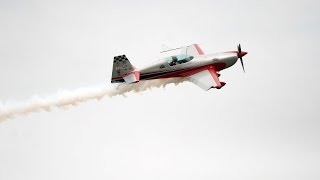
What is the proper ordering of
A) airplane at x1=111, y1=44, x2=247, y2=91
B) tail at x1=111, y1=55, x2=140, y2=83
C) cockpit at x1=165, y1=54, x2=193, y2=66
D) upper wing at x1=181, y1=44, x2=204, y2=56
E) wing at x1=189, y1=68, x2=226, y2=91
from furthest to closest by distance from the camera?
upper wing at x1=181, y1=44, x2=204, y2=56
cockpit at x1=165, y1=54, x2=193, y2=66
wing at x1=189, y1=68, x2=226, y2=91
airplane at x1=111, y1=44, x2=247, y2=91
tail at x1=111, y1=55, x2=140, y2=83

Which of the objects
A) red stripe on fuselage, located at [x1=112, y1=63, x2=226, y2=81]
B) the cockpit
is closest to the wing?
red stripe on fuselage, located at [x1=112, y1=63, x2=226, y2=81]

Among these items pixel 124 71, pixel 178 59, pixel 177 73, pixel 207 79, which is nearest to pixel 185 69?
pixel 177 73

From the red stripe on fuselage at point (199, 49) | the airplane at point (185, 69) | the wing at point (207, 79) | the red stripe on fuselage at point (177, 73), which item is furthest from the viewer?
the red stripe on fuselage at point (199, 49)

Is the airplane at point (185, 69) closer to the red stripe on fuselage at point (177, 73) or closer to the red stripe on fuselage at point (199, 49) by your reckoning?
the red stripe on fuselage at point (177, 73)

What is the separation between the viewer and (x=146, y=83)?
47.6 m

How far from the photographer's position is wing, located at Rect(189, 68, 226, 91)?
46438mm

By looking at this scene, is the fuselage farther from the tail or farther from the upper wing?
the upper wing

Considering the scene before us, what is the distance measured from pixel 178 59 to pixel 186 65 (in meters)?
0.74

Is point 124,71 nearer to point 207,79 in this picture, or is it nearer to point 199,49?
point 207,79

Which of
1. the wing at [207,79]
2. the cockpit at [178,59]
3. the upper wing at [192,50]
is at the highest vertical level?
the upper wing at [192,50]

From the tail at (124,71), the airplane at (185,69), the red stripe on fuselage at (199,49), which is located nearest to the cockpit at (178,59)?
the airplane at (185,69)

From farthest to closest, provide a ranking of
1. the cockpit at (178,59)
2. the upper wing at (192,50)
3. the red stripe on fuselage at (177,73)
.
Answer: the upper wing at (192,50), the cockpit at (178,59), the red stripe on fuselage at (177,73)

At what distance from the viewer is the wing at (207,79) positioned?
4644 cm

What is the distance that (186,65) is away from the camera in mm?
47875
